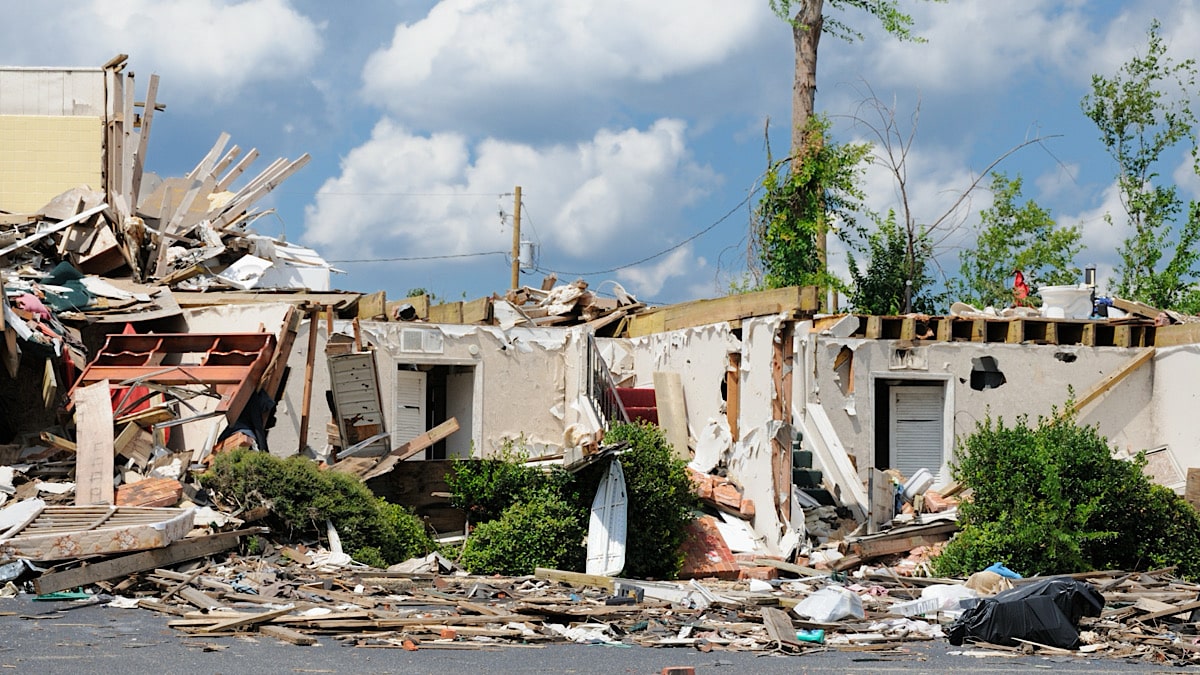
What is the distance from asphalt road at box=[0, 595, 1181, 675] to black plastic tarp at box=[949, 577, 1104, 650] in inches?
12.7

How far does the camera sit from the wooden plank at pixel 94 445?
41.2ft

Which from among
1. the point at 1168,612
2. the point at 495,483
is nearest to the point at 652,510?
the point at 495,483

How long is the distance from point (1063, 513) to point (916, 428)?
4.44m

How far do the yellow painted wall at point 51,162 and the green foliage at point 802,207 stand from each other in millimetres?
12002

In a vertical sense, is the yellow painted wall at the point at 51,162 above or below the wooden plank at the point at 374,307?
above

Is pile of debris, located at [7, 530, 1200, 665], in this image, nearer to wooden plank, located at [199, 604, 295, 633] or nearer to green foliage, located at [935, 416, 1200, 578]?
wooden plank, located at [199, 604, 295, 633]

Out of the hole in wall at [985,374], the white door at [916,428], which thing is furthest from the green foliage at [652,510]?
the hole in wall at [985,374]

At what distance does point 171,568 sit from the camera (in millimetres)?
11266

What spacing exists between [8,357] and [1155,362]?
15.0 meters

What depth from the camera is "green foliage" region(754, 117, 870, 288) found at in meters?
24.6

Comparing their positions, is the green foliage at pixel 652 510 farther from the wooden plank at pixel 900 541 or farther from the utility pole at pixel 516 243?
the utility pole at pixel 516 243

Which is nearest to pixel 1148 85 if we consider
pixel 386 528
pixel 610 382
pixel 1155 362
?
pixel 1155 362

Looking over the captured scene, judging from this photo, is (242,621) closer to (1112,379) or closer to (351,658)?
(351,658)

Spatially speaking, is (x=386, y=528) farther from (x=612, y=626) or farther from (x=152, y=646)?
(x=152, y=646)
